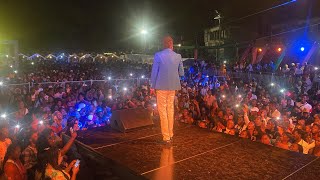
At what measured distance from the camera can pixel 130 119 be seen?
5.77 meters

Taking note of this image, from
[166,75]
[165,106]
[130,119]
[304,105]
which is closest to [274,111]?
[304,105]

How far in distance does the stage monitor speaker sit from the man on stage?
3.99 ft

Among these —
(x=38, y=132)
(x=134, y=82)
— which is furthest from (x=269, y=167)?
(x=134, y=82)

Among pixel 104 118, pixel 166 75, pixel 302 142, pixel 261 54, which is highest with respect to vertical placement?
pixel 261 54

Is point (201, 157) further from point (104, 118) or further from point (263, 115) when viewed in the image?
point (104, 118)

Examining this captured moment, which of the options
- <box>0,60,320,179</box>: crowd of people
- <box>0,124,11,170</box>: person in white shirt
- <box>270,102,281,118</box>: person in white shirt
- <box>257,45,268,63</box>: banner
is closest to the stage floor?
<box>0,60,320,179</box>: crowd of people

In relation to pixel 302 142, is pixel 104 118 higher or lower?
higher

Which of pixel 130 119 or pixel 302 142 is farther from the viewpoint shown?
pixel 302 142

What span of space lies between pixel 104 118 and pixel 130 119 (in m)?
4.29

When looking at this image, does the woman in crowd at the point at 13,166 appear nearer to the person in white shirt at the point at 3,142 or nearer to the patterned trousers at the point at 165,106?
the person in white shirt at the point at 3,142

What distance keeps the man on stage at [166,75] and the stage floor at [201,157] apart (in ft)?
1.99

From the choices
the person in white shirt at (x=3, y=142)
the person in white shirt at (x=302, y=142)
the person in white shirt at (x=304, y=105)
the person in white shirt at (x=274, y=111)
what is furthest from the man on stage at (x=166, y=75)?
the person in white shirt at (x=304, y=105)

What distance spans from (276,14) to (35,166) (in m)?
35.1

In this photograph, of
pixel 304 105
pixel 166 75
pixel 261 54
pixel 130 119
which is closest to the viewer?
pixel 166 75
